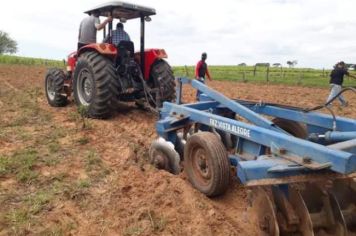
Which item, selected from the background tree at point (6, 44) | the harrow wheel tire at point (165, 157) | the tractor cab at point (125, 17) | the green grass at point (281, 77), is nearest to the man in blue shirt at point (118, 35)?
the tractor cab at point (125, 17)

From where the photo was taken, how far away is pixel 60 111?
8.01 m

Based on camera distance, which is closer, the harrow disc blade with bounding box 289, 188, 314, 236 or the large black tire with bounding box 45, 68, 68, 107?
the harrow disc blade with bounding box 289, 188, 314, 236

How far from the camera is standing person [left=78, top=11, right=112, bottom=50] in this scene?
24.6 ft

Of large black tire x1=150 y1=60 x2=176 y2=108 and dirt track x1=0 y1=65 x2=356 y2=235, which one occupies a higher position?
large black tire x1=150 y1=60 x2=176 y2=108

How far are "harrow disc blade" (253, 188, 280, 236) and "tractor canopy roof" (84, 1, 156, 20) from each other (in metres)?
4.81

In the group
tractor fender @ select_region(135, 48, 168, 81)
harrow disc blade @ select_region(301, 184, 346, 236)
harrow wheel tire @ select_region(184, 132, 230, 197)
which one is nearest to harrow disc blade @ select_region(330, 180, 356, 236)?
harrow disc blade @ select_region(301, 184, 346, 236)

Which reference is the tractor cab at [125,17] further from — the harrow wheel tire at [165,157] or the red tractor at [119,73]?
the harrow wheel tire at [165,157]

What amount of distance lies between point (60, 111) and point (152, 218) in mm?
4971

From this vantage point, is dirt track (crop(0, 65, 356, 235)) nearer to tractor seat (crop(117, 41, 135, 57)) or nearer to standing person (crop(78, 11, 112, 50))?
tractor seat (crop(117, 41, 135, 57))

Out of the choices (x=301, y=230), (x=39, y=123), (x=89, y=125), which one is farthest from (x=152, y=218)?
(x=39, y=123)

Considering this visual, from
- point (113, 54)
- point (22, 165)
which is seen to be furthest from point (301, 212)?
point (113, 54)

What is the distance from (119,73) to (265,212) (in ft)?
15.9

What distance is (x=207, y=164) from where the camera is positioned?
4094 millimetres

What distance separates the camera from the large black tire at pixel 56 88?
8.37m
